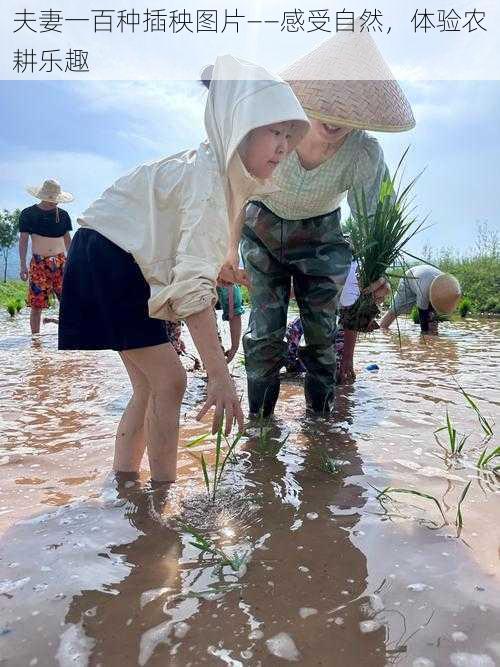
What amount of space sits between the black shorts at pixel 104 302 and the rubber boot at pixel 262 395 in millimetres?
1209

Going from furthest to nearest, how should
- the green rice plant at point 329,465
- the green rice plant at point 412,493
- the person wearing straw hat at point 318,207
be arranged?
the person wearing straw hat at point 318,207 → the green rice plant at point 329,465 → the green rice plant at point 412,493

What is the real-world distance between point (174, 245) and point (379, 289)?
5.76ft

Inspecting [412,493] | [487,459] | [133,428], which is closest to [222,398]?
[133,428]

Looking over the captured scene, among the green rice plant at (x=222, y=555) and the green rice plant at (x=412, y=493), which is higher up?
the green rice plant at (x=412, y=493)

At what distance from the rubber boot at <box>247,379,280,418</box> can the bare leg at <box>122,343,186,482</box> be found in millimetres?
1070

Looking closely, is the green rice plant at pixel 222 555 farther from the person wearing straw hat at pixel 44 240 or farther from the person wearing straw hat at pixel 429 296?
the person wearing straw hat at pixel 44 240

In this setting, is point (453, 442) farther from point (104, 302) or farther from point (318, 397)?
point (104, 302)

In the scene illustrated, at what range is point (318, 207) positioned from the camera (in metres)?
2.83

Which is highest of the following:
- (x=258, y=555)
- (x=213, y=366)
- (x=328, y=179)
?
(x=328, y=179)

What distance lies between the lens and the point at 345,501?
192 cm

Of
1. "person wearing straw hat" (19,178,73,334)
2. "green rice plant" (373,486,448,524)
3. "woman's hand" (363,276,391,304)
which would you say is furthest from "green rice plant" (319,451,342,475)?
"person wearing straw hat" (19,178,73,334)

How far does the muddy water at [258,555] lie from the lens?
1.20m

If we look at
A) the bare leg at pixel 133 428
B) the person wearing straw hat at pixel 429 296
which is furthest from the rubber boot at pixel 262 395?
the person wearing straw hat at pixel 429 296

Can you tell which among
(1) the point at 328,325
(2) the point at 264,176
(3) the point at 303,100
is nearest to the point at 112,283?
(2) the point at 264,176
